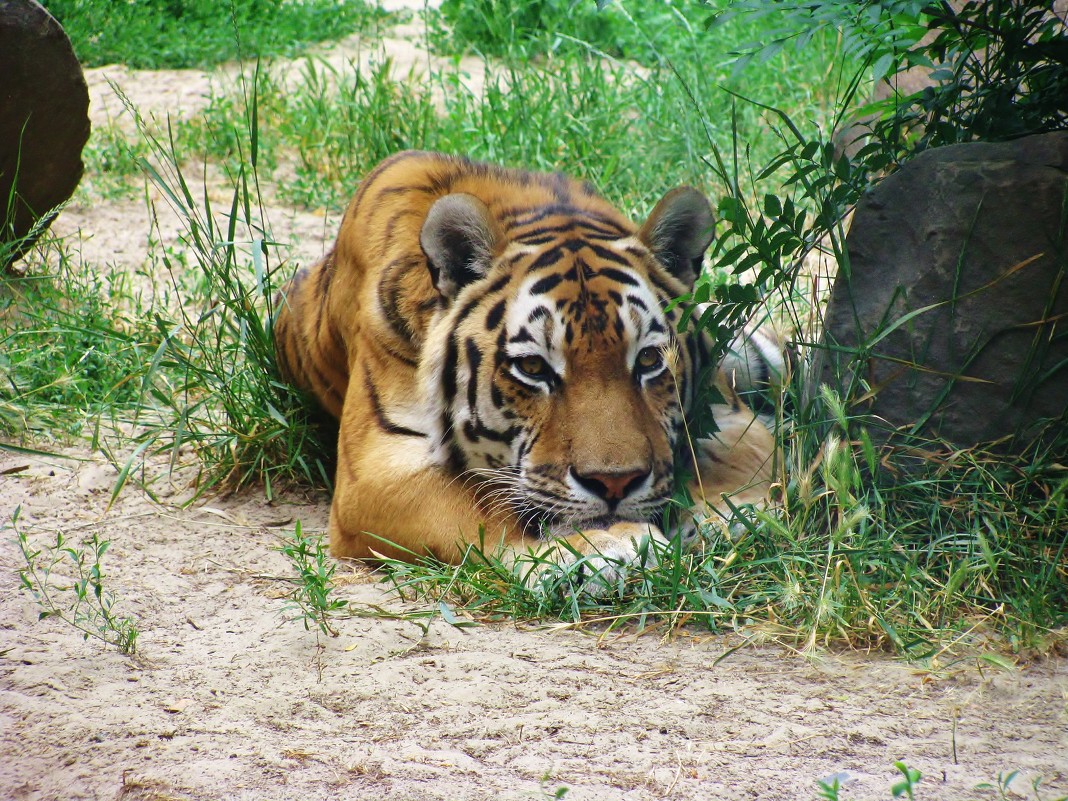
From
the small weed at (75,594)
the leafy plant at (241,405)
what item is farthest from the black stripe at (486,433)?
the small weed at (75,594)

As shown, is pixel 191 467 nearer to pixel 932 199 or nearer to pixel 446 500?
pixel 446 500

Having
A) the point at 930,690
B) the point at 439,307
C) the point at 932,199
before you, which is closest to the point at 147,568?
the point at 439,307

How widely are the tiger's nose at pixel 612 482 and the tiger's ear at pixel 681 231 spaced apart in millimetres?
845

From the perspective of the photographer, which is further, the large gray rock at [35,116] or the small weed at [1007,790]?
the large gray rock at [35,116]

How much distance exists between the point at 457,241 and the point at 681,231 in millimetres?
762

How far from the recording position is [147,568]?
3.53m

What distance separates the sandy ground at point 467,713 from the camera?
2.20m

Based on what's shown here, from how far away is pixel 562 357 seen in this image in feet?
11.1

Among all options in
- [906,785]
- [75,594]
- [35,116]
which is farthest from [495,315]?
[35,116]

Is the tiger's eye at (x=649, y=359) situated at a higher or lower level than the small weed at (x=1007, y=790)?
higher

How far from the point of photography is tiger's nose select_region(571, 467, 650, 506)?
3.25m

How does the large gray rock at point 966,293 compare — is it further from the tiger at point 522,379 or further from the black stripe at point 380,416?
the black stripe at point 380,416

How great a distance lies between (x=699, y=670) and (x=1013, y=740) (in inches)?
28.8

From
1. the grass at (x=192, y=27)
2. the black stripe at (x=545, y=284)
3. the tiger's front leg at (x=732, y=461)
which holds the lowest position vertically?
the tiger's front leg at (x=732, y=461)
